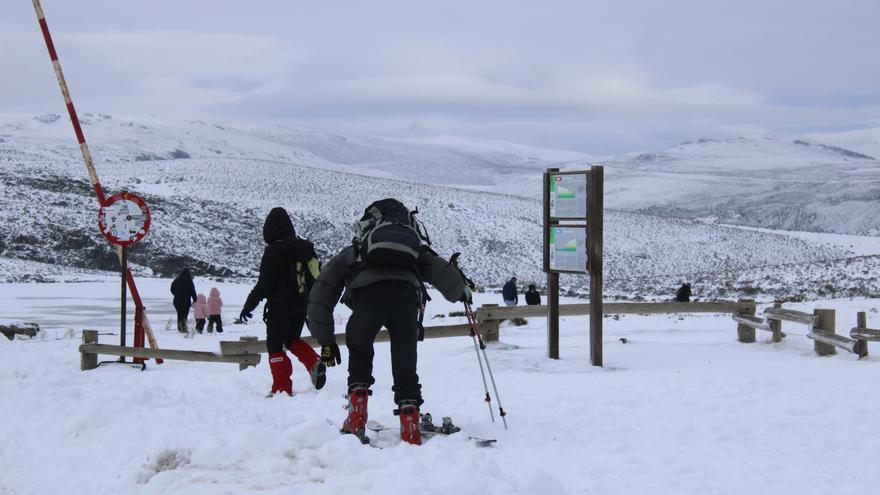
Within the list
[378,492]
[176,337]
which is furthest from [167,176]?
[378,492]

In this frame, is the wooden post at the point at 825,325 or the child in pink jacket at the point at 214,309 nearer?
the wooden post at the point at 825,325

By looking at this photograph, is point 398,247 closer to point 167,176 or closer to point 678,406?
point 678,406

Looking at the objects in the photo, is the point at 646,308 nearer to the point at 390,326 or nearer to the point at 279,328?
the point at 279,328

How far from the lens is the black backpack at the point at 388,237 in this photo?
266 inches

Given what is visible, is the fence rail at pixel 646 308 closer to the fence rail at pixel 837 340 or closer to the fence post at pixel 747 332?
the fence post at pixel 747 332

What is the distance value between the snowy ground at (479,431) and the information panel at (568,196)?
7.07 feet

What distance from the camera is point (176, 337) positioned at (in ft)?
64.4

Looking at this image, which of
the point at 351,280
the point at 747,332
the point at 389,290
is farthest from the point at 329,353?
the point at 747,332

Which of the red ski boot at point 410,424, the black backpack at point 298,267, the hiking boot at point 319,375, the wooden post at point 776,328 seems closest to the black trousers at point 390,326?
the red ski boot at point 410,424

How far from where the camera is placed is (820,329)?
12453 millimetres

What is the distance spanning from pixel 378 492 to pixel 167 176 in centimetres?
6793

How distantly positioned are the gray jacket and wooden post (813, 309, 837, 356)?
300 inches

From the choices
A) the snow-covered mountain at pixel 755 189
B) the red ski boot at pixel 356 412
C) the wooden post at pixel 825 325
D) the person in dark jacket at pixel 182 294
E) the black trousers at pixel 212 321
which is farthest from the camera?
the snow-covered mountain at pixel 755 189

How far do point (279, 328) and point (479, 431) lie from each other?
3060mm
